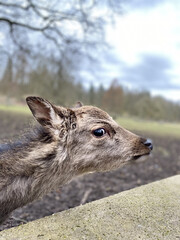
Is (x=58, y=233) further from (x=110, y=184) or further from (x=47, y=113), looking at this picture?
(x=110, y=184)

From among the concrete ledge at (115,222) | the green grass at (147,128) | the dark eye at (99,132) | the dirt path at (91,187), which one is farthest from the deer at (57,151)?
the green grass at (147,128)

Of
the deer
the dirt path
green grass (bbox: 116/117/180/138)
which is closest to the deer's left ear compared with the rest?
the deer

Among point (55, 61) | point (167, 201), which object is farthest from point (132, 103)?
point (167, 201)

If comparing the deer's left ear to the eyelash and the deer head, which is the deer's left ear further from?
the eyelash

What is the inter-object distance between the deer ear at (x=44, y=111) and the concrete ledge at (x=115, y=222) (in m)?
0.92

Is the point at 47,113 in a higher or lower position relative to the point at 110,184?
higher

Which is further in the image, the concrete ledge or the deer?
the deer

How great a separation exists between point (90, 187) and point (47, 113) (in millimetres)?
4080

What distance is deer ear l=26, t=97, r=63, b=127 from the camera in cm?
250

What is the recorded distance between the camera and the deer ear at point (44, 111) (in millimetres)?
2496

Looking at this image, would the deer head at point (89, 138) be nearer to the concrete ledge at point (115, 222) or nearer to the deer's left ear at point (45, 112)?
the deer's left ear at point (45, 112)

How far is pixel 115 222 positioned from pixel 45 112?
4.12 feet

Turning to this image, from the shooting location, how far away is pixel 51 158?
255 cm

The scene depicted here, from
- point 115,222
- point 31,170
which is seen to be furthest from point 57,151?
point 115,222
